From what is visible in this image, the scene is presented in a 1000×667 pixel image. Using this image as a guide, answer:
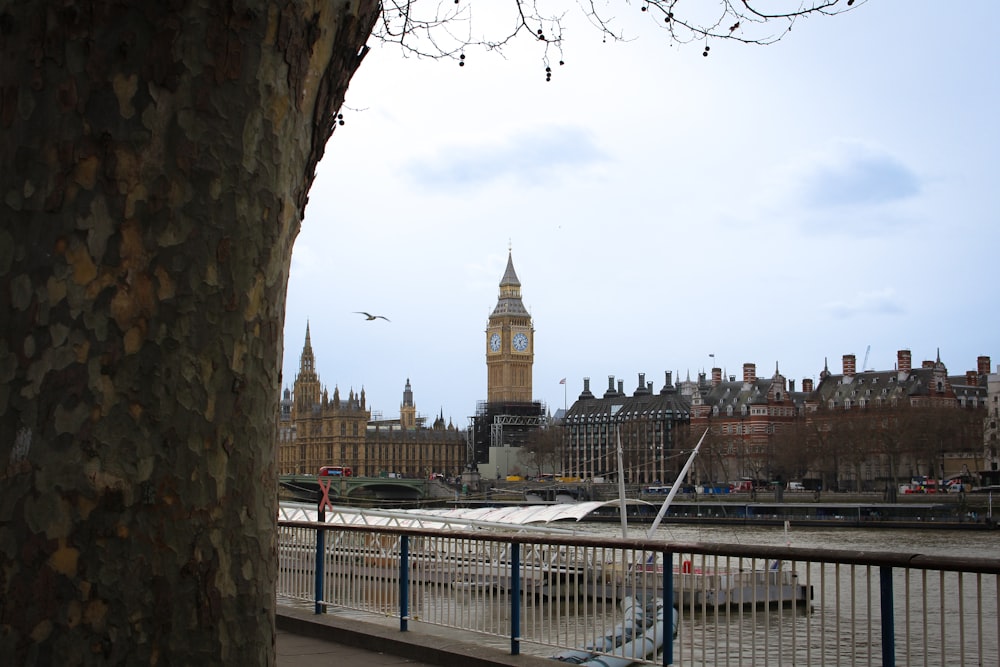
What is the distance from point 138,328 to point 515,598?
5.39m

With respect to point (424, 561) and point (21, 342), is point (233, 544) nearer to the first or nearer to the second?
point (21, 342)

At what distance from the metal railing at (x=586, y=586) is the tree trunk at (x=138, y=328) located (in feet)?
11.7

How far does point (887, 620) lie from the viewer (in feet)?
17.7

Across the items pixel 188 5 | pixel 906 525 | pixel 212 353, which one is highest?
pixel 188 5

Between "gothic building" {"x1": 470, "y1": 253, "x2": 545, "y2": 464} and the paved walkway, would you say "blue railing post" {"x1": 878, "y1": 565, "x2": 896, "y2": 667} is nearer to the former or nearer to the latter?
the paved walkway

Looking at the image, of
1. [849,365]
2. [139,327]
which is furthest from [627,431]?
[139,327]

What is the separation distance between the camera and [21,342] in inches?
91.1

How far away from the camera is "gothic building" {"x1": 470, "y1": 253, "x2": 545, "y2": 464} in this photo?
5792 inches

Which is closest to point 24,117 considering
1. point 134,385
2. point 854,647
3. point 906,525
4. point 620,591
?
point 134,385

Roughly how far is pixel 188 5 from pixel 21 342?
2.62 ft

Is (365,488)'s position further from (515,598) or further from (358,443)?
(515,598)

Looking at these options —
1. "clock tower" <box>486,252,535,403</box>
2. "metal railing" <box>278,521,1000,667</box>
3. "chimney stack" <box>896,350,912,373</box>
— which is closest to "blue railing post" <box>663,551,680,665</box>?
"metal railing" <box>278,521,1000,667</box>

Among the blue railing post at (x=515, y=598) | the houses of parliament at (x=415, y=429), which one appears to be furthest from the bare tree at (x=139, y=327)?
the houses of parliament at (x=415, y=429)

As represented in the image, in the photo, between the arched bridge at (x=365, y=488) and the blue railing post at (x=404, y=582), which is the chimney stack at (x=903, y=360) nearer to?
the arched bridge at (x=365, y=488)
